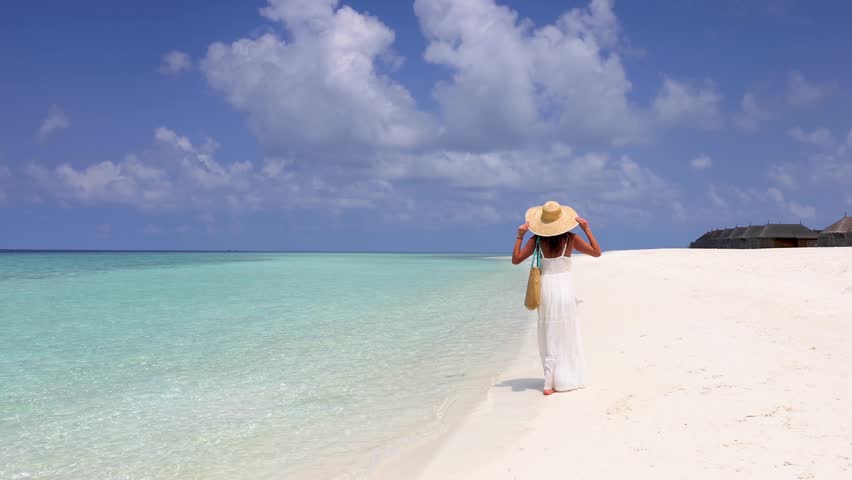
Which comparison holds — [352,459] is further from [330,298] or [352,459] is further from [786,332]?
[330,298]

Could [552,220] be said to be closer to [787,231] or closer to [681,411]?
[681,411]

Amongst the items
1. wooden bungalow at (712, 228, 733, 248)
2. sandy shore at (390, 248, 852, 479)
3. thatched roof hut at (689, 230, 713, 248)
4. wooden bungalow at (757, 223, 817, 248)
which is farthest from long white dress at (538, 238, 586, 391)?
thatched roof hut at (689, 230, 713, 248)

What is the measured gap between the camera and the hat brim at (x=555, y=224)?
5.25m

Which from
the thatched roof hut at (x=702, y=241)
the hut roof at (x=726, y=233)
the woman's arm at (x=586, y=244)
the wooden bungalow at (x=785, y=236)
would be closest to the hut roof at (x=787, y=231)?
the wooden bungalow at (x=785, y=236)

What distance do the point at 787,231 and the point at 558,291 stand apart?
56.6 meters

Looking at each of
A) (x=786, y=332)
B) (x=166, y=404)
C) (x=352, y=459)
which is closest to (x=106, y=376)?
(x=166, y=404)

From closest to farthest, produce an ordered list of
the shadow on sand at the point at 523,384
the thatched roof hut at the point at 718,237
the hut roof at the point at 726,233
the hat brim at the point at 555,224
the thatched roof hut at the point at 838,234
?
the hat brim at the point at 555,224 → the shadow on sand at the point at 523,384 → the thatched roof hut at the point at 838,234 → the hut roof at the point at 726,233 → the thatched roof hut at the point at 718,237

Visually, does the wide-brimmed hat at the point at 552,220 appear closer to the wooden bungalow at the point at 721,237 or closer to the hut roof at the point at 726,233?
the hut roof at the point at 726,233

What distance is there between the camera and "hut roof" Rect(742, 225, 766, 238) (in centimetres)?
5206

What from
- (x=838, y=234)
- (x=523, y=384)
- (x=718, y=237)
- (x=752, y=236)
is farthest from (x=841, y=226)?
(x=523, y=384)

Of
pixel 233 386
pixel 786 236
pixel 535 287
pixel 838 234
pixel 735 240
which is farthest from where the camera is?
pixel 735 240

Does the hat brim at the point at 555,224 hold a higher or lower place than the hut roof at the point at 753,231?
lower

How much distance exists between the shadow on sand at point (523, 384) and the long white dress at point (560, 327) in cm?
53

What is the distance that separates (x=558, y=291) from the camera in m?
5.51
